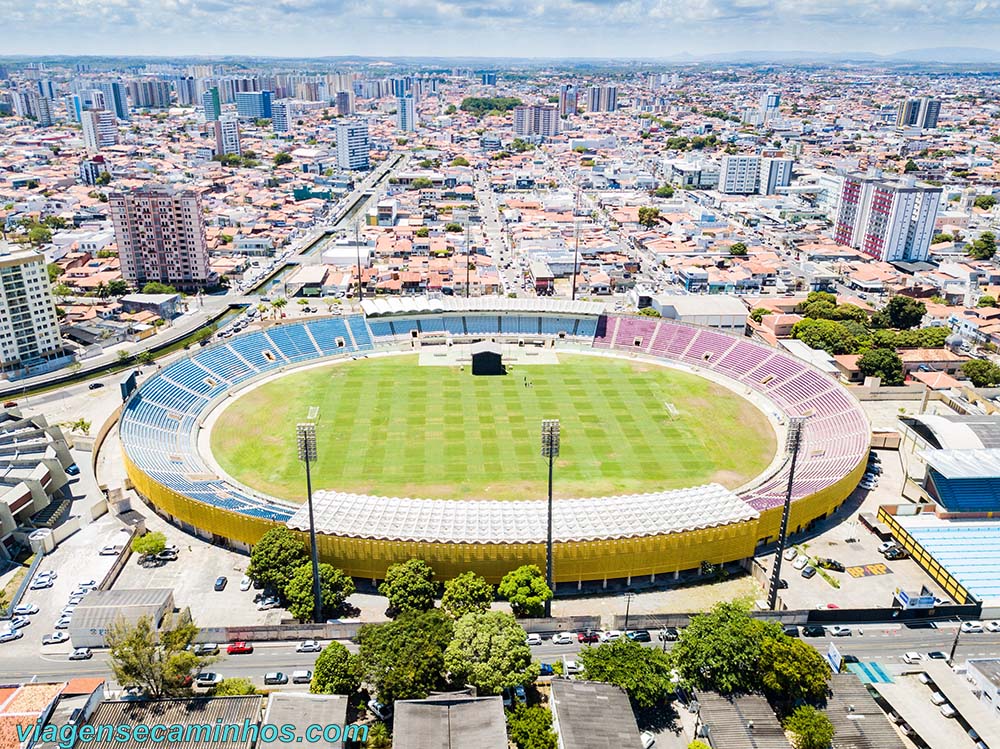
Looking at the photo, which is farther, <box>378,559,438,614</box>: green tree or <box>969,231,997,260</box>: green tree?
<box>969,231,997,260</box>: green tree

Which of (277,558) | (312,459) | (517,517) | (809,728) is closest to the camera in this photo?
Answer: (809,728)

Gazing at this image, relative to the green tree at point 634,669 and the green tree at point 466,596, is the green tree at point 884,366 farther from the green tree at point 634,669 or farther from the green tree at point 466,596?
the green tree at point 466,596

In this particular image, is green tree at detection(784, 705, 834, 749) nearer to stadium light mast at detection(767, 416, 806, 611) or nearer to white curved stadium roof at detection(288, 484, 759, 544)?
stadium light mast at detection(767, 416, 806, 611)

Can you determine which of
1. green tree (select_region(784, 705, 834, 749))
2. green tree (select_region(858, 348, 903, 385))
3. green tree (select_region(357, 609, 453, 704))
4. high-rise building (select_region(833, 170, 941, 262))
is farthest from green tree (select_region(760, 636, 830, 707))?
high-rise building (select_region(833, 170, 941, 262))

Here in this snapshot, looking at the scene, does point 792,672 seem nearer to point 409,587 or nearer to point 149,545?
point 409,587

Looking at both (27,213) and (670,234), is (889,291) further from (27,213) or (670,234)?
(27,213)

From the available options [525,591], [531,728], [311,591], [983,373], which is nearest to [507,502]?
[525,591]

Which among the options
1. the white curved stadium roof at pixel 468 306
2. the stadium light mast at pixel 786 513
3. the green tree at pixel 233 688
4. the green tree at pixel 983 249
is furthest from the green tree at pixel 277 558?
the green tree at pixel 983 249
